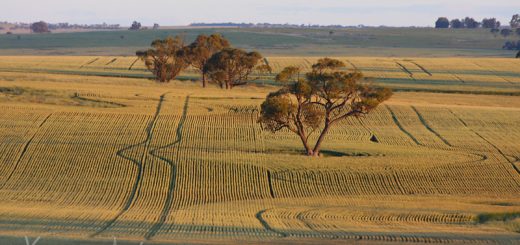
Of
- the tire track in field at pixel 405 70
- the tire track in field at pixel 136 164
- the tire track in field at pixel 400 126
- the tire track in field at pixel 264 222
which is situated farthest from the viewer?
the tire track in field at pixel 405 70

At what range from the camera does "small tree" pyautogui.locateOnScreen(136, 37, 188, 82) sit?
92.2 metres

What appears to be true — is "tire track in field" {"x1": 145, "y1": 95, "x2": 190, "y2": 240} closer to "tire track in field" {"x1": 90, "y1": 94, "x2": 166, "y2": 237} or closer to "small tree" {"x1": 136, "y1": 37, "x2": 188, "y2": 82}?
"tire track in field" {"x1": 90, "y1": 94, "x2": 166, "y2": 237}

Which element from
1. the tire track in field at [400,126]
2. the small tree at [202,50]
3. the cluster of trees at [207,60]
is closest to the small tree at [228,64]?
the cluster of trees at [207,60]

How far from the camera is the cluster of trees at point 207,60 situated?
8519 cm

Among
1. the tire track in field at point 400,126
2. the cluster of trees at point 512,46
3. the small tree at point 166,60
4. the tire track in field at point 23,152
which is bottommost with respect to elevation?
the cluster of trees at point 512,46

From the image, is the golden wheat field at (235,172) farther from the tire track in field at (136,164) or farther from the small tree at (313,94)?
the small tree at (313,94)

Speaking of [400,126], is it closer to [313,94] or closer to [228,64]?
[313,94]

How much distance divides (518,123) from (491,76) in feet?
129

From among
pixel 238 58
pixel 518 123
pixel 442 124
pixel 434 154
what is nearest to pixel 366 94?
pixel 434 154

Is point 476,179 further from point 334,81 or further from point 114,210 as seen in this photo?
point 114,210

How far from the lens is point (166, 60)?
93.5m

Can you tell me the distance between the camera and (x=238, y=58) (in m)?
85.2

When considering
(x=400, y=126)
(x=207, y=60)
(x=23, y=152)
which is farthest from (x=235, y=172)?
(x=207, y=60)

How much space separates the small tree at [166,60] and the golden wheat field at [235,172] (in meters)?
19.3
